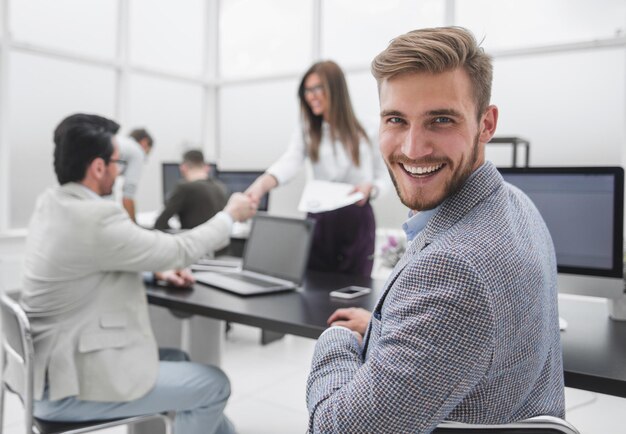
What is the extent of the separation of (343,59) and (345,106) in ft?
9.40

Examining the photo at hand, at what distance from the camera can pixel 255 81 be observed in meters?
5.70

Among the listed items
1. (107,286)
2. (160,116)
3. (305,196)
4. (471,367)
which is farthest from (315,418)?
(160,116)

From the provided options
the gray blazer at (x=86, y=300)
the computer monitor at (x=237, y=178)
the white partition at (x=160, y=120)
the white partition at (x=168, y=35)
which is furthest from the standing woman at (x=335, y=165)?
the white partition at (x=168, y=35)

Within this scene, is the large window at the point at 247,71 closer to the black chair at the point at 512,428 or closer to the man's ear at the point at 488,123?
the man's ear at the point at 488,123

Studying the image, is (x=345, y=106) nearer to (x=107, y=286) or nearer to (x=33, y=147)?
(x=107, y=286)

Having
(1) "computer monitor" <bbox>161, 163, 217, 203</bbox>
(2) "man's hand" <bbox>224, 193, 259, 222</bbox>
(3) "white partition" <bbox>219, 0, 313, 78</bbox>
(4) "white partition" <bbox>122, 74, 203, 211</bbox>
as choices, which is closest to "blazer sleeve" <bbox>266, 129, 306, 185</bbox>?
(2) "man's hand" <bbox>224, 193, 259, 222</bbox>

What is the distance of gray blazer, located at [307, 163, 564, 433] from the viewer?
70 cm

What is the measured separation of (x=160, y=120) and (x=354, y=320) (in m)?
4.80

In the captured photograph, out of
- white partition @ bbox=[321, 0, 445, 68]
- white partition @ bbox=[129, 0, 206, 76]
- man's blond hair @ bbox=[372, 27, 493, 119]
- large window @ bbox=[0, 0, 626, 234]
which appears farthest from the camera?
white partition @ bbox=[129, 0, 206, 76]

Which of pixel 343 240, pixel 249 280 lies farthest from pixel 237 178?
pixel 249 280

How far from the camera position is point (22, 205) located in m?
4.52

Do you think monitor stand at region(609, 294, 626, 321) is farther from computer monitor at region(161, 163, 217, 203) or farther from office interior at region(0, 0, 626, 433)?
computer monitor at region(161, 163, 217, 203)

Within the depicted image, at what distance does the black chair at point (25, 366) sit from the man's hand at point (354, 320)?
30.1 inches

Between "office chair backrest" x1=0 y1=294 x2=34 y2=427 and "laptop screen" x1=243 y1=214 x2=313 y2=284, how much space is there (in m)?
0.88
